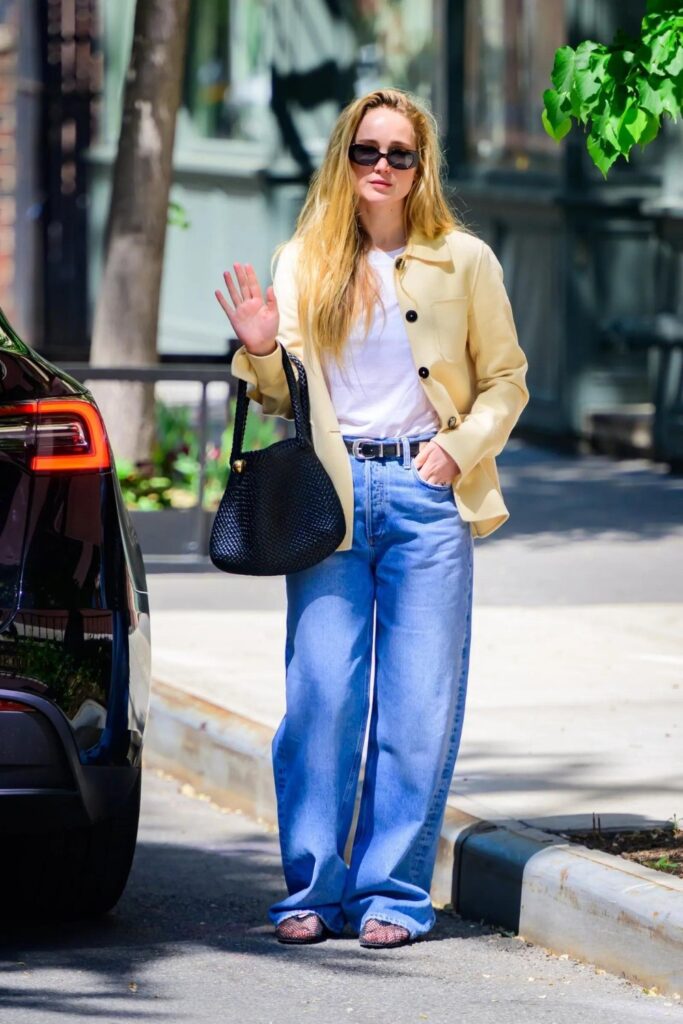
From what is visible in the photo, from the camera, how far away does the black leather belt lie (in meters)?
4.70

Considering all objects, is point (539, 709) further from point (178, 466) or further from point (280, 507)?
point (178, 466)

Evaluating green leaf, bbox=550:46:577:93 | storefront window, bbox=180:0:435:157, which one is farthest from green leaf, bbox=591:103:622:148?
storefront window, bbox=180:0:435:157

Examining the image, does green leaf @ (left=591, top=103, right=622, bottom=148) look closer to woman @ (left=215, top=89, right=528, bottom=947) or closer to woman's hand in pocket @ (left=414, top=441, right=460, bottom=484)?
woman @ (left=215, top=89, right=528, bottom=947)

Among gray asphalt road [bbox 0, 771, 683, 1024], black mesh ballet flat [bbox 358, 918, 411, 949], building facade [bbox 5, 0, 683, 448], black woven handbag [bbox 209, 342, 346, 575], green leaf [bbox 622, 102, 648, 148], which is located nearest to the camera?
gray asphalt road [bbox 0, 771, 683, 1024]

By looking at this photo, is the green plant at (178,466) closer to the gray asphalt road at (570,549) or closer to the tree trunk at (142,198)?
the tree trunk at (142,198)

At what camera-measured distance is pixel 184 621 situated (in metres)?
8.38

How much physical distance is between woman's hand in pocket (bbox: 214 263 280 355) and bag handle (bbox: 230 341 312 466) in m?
0.05

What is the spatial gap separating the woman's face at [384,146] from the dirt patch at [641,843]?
1627 millimetres

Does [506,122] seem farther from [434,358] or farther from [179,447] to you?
[434,358]

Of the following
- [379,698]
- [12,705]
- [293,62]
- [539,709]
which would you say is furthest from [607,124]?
[293,62]

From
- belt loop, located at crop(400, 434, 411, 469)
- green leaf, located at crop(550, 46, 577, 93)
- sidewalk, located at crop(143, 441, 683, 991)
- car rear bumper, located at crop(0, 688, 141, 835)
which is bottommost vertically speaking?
sidewalk, located at crop(143, 441, 683, 991)

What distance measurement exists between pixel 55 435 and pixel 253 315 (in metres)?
0.49

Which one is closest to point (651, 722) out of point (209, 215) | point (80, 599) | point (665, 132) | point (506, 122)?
point (80, 599)

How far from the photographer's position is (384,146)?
468 cm
